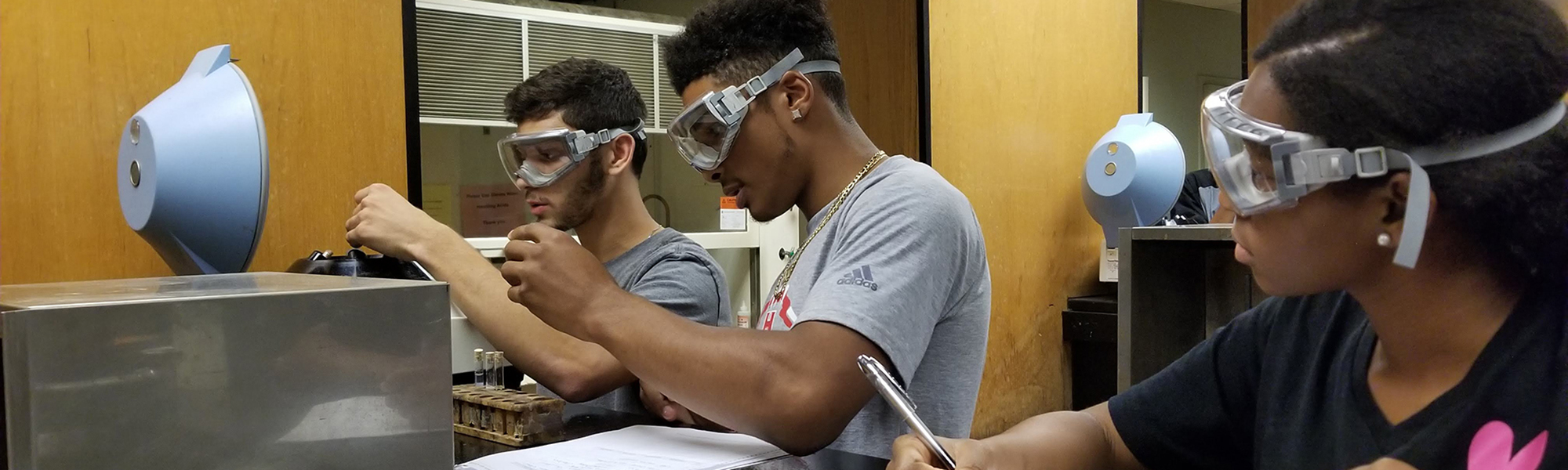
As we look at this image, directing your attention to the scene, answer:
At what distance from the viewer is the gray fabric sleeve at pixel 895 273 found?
1.24 metres

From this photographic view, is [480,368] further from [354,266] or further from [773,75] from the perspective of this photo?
[773,75]

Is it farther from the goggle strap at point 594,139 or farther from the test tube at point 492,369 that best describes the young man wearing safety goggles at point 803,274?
the goggle strap at point 594,139

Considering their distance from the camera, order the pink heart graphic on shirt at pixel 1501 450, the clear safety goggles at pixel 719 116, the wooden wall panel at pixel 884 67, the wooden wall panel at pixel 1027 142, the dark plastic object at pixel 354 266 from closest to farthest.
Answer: the pink heart graphic on shirt at pixel 1501 450 → the dark plastic object at pixel 354 266 → the clear safety goggles at pixel 719 116 → the wooden wall panel at pixel 884 67 → the wooden wall panel at pixel 1027 142

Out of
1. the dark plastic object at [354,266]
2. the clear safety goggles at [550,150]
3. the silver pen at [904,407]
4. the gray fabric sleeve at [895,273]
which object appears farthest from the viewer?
the clear safety goggles at [550,150]

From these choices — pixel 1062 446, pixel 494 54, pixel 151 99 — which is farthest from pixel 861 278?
pixel 494 54

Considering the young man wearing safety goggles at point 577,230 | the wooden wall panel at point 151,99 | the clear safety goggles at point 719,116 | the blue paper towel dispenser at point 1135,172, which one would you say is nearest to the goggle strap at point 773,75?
the clear safety goggles at point 719,116

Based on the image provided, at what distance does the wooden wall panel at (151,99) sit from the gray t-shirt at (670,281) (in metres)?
0.59

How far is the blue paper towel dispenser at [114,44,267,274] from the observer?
133 cm

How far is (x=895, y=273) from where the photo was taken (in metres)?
1.27

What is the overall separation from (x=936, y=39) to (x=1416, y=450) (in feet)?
9.08

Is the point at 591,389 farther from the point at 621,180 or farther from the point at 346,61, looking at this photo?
the point at 346,61

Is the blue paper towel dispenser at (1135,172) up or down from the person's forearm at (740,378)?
up

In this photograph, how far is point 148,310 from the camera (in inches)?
31.4

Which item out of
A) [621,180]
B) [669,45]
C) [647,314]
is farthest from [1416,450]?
[621,180]
